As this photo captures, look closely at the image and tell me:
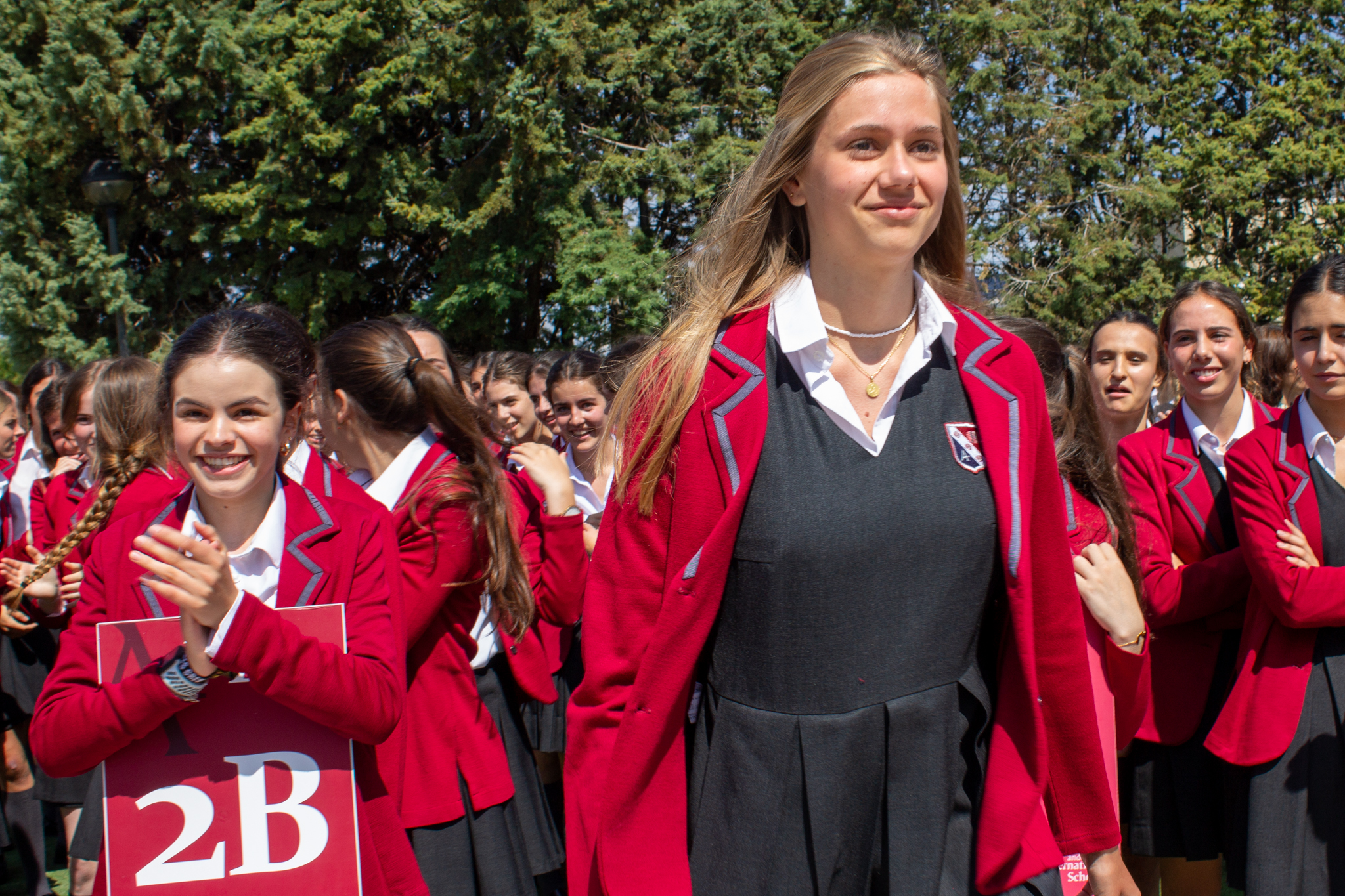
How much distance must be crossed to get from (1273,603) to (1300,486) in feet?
1.28

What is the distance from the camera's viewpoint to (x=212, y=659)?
200cm

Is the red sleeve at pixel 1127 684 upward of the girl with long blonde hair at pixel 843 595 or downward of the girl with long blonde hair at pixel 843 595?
downward

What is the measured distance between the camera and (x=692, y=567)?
1.82 metres

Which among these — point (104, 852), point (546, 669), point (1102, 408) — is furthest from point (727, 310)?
point (1102, 408)

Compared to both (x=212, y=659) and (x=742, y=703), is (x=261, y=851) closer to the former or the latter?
(x=212, y=659)

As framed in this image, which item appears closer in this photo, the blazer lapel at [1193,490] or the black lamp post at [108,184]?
Result: the blazer lapel at [1193,490]

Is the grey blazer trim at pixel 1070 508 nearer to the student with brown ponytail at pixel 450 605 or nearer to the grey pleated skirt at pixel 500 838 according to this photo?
the student with brown ponytail at pixel 450 605

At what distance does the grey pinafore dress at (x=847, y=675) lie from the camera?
182 cm

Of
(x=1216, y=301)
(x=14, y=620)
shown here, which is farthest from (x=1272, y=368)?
(x=14, y=620)

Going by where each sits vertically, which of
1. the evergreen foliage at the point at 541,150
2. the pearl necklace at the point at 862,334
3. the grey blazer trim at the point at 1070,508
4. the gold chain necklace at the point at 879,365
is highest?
the evergreen foliage at the point at 541,150

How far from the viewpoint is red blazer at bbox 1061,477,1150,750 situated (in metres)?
2.74

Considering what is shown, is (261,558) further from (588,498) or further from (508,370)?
(508,370)

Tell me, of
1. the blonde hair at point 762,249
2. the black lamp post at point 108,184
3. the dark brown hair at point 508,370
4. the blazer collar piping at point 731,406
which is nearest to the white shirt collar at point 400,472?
the blonde hair at point 762,249

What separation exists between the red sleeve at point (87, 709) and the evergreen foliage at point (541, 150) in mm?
16368
